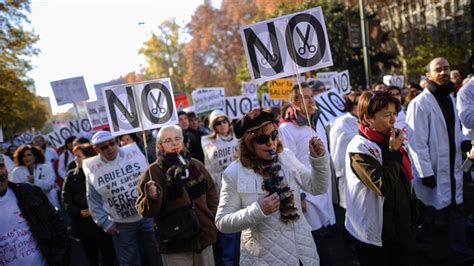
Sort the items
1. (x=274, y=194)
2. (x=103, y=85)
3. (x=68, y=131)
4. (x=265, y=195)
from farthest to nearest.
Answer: (x=68, y=131)
(x=103, y=85)
(x=265, y=195)
(x=274, y=194)

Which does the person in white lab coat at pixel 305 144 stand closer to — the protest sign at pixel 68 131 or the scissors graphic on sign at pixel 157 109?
the scissors graphic on sign at pixel 157 109

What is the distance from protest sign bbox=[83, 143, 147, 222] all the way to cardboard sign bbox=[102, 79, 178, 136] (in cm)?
55

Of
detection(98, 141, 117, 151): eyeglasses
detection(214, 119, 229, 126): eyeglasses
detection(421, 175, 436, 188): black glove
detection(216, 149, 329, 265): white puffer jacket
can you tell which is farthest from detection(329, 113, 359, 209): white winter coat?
detection(98, 141, 117, 151): eyeglasses

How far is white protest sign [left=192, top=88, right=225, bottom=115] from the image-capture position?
11672mm

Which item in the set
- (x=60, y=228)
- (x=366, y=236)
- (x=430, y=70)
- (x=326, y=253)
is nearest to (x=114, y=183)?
(x=60, y=228)

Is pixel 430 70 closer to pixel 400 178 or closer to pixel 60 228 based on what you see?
pixel 400 178

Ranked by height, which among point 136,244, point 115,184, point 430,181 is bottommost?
point 136,244

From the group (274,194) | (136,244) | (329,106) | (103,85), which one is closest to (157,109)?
(136,244)

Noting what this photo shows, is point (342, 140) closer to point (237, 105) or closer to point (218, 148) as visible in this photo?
point (218, 148)

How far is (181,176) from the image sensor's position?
359cm

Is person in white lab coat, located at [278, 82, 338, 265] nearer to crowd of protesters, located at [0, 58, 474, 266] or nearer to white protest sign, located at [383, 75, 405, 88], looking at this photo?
crowd of protesters, located at [0, 58, 474, 266]

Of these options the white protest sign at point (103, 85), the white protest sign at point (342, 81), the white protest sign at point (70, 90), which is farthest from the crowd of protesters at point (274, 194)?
the white protest sign at point (70, 90)

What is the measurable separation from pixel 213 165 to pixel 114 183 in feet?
5.07

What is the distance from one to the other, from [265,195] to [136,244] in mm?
2474
